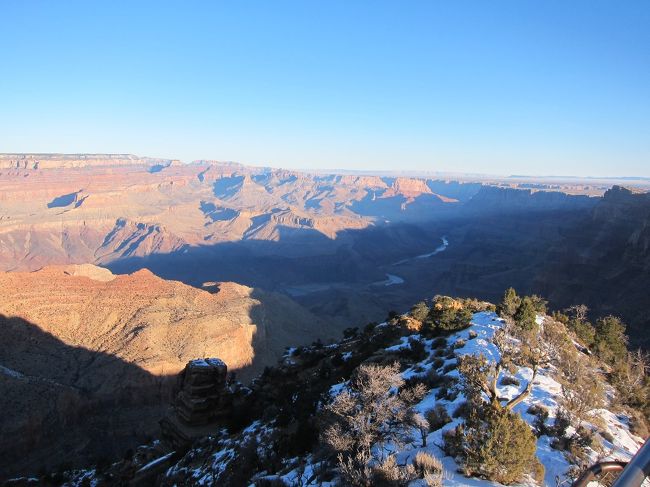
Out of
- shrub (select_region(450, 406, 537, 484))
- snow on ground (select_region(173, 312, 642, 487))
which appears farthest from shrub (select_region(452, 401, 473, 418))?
shrub (select_region(450, 406, 537, 484))

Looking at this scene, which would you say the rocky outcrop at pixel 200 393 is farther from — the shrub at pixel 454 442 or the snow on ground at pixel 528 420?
the shrub at pixel 454 442

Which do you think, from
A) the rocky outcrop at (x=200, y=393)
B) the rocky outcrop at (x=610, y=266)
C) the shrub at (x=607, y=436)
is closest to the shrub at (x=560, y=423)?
the shrub at (x=607, y=436)

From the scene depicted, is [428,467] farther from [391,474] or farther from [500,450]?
[500,450]

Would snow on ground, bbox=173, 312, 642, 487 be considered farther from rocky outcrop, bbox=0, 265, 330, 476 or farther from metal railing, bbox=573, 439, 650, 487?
rocky outcrop, bbox=0, 265, 330, 476

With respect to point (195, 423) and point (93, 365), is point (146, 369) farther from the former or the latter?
point (195, 423)

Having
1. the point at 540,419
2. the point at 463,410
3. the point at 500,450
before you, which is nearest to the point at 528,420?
the point at 540,419

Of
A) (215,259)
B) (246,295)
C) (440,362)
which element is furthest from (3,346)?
(215,259)
